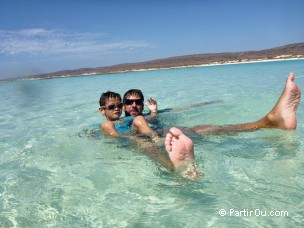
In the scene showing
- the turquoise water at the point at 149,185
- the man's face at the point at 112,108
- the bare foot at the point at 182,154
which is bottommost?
the turquoise water at the point at 149,185

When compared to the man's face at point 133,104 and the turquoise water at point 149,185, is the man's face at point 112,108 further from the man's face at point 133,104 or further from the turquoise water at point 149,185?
the turquoise water at point 149,185

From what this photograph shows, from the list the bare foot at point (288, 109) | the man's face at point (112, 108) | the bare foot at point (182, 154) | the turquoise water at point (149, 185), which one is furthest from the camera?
the man's face at point (112, 108)

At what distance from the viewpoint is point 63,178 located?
9.20 ft

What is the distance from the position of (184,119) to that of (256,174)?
2922 millimetres

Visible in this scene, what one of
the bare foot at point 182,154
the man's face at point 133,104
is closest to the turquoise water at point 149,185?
the bare foot at point 182,154

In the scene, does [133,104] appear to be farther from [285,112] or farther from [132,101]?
[285,112]

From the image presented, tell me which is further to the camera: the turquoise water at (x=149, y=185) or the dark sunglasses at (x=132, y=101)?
the dark sunglasses at (x=132, y=101)

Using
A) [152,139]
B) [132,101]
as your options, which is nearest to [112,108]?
[132,101]

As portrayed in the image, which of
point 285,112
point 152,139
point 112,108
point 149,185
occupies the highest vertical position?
point 112,108

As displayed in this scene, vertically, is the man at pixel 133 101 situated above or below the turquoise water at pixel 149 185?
above

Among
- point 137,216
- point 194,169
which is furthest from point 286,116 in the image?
point 137,216

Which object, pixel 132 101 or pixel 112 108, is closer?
pixel 112 108

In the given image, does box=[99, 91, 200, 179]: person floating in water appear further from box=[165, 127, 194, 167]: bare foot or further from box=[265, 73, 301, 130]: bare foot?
box=[265, 73, 301, 130]: bare foot

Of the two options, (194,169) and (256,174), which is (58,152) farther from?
(256,174)
